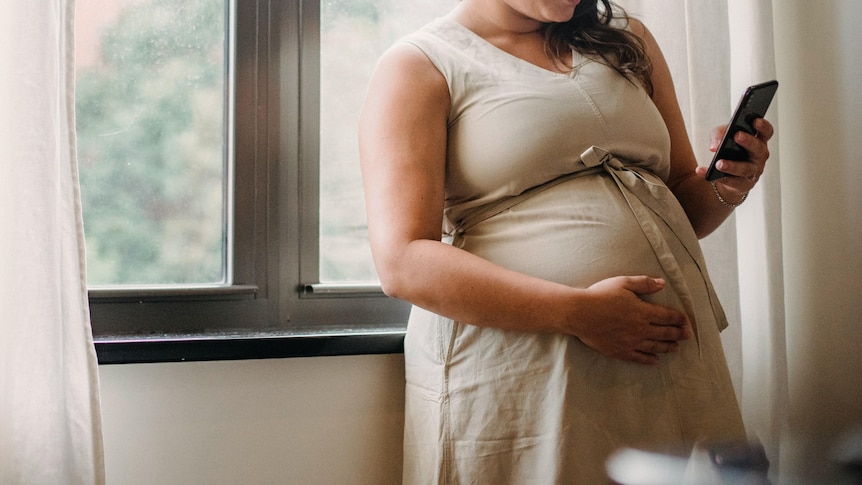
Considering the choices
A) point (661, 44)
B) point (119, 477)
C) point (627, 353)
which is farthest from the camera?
point (661, 44)

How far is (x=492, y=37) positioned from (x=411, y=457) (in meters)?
0.60

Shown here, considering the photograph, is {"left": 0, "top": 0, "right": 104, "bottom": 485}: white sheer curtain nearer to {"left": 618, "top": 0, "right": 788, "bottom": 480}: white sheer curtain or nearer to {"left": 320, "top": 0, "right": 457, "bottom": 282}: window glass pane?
{"left": 320, "top": 0, "right": 457, "bottom": 282}: window glass pane

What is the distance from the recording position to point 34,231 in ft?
2.70

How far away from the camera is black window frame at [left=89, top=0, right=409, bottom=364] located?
1091 millimetres

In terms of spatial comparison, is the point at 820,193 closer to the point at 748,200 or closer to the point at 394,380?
the point at 748,200

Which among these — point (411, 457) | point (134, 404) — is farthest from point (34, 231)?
point (411, 457)

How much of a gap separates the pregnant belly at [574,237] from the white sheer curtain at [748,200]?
46cm

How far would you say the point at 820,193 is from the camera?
129cm

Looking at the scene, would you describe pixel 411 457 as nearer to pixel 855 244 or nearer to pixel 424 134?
pixel 424 134

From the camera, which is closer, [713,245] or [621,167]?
[621,167]

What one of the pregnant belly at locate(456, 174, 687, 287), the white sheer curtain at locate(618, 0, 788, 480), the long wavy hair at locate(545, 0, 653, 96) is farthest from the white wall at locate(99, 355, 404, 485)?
the white sheer curtain at locate(618, 0, 788, 480)

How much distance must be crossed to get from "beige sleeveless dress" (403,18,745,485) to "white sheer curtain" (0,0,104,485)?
0.44 metres

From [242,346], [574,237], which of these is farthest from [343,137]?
[574,237]

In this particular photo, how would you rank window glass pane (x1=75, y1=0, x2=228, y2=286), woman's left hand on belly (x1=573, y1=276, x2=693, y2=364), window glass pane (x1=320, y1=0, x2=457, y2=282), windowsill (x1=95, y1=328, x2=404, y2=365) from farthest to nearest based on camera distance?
1. window glass pane (x1=320, y1=0, x2=457, y2=282)
2. window glass pane (x1=75, y1=0, x2=228, y2=286)
3. windowsill (x1=95, y1=328, x2=404, y2=365)
4. woman's left hand on belly (x1=573, y1=276, x2=693, y2=364)
